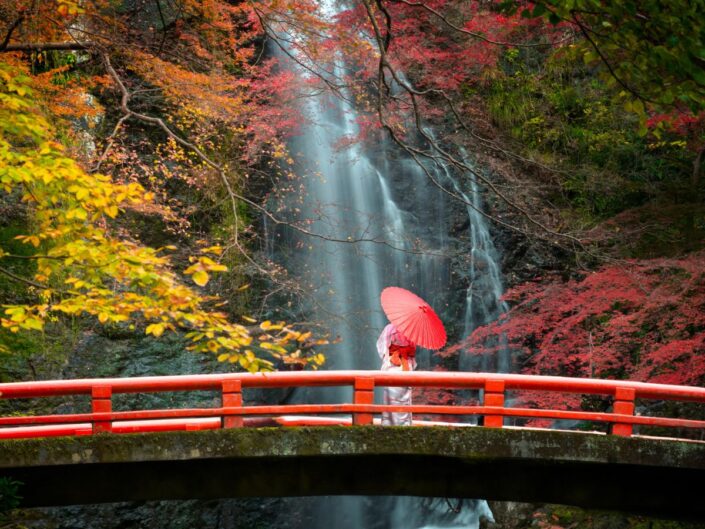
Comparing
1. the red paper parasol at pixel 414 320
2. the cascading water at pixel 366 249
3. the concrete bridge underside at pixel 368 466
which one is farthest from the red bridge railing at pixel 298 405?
the cascading water at pixel 366 249

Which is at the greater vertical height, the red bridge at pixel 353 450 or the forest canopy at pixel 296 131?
the forest canopy at pixel 296 131

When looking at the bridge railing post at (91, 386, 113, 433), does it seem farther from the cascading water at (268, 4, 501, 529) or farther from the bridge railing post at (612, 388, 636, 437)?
→ the cascading water at (268, 4, 501, 529)

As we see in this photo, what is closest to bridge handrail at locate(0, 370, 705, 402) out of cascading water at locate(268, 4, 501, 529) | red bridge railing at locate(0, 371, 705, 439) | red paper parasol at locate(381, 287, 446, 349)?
red bridge railing at locate(0, 371, 705, 439)

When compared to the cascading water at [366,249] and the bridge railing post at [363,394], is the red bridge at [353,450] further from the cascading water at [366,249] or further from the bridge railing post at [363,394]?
the cascading water at [366,249]

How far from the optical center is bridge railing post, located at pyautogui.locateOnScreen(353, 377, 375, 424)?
6769mm

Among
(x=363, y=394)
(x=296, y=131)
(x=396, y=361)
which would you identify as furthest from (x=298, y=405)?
(x=296, y=131)

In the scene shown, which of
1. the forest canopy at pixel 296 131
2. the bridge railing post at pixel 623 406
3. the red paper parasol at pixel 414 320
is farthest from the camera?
the red paper parasol at pixel 414 320

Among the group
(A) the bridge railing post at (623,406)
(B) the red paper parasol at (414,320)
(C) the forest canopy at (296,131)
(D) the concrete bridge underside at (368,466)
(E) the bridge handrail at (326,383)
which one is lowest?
(D) the concrete bridge underside at (368,466)

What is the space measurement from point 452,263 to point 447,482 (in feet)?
29.5

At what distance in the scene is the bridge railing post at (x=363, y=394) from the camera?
6769 millimetres

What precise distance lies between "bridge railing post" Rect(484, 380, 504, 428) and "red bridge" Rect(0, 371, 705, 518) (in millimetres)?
14

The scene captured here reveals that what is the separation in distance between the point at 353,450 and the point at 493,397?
148 cm

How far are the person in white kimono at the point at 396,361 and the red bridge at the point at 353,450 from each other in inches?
20.1

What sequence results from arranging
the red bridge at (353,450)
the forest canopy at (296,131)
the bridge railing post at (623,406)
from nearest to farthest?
the forest canopy at (296,131) → the red bridge at (353,450) → the bridge railing post at (623,406)
